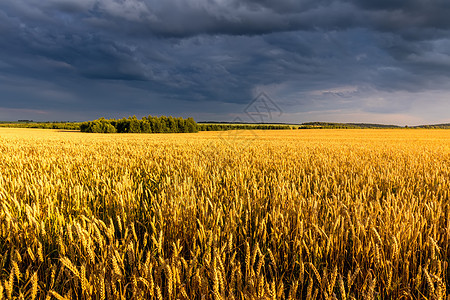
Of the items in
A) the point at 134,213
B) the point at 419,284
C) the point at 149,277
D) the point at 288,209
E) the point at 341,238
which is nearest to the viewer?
the point at 149,277

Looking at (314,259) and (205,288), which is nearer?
(205,288)

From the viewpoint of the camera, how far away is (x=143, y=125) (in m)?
66.2

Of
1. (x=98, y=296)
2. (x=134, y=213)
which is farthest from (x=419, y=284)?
(x=134, y=213)

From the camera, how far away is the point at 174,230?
201 cm

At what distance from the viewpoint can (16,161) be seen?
19.8ft

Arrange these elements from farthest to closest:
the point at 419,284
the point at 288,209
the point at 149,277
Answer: the point at 288,209 → the point at 419,284 → the point at 149,277

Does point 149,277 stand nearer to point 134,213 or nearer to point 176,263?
point 176,263

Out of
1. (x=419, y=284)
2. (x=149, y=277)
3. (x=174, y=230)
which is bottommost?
(x=419, y=284)

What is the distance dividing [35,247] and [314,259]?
2.00 meters

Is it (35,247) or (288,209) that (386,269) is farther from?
(35,247)

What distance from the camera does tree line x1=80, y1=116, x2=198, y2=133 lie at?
65.9 metres

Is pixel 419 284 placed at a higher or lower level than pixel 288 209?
lower

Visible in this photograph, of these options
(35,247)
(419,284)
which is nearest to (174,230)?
(35,247)

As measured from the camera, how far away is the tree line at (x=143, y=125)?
6594cm
